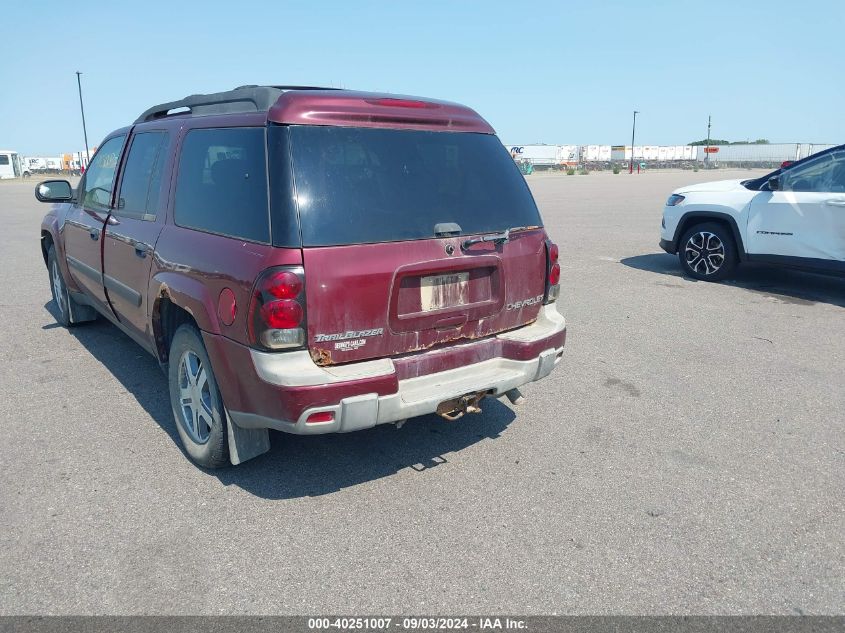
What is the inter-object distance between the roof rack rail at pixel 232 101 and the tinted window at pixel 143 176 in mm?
238

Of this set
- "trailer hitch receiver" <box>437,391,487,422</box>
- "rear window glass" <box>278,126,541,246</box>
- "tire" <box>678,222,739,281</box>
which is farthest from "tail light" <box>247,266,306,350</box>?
"tire" <box>678,222,739,281</box>

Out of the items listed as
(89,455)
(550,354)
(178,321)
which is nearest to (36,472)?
(89,455)

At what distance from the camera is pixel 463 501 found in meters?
3.43

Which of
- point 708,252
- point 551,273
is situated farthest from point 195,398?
point 708,252

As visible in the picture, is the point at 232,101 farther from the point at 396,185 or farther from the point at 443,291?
the point at 443,291

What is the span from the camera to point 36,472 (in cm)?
368

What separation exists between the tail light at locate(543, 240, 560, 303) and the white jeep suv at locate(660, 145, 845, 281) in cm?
522

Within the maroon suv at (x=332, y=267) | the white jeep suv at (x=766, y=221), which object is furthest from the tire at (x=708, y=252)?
the maroon suv at (x=332, y=267)

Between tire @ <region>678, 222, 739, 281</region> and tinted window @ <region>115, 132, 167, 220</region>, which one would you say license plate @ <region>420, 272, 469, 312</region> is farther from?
tire @ <region>678, 222, 739, 281</region>

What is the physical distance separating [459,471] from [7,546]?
2237 millimetres

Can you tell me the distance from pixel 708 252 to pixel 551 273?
5.71 meters

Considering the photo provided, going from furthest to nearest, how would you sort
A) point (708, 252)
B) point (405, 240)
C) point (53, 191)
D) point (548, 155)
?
point (548, 155) < point (708, 252) < point (53, 191) < point (405, 240)

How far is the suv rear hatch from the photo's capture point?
3082 mm

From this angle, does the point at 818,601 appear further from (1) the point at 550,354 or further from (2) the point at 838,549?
(1) the point at 550,354
